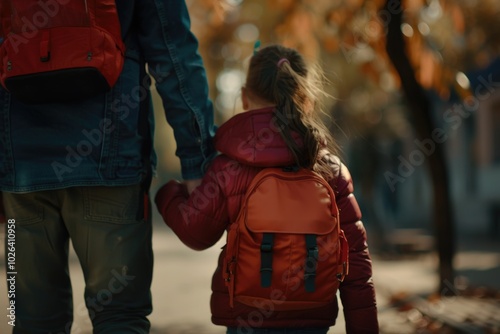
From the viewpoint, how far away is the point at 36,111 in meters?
2.96

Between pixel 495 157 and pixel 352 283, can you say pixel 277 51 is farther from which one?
pixel 495 157

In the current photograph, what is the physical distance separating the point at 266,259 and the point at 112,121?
0.76m

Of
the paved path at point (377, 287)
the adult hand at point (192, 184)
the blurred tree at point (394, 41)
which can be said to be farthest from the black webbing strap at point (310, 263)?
the paved path at point (377, 287)

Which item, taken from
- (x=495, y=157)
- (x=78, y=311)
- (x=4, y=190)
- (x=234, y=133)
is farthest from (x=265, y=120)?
(x=495, y=157)

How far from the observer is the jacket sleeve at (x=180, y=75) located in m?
3.16

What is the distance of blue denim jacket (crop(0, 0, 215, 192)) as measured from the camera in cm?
290

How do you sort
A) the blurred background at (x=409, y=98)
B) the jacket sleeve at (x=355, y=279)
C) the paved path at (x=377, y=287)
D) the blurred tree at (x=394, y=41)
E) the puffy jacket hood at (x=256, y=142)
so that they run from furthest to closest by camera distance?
1. the blurred background at (x=409, y=98)
2. the blurred tree at (x=394, y=41)
3. the paved path at (x=377, y=287)
4. the jacket sleeve at (x=355, y=279)
5. the puffy jacket hood at (x=256, y=142)

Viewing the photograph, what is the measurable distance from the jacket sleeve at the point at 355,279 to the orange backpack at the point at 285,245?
17 cm

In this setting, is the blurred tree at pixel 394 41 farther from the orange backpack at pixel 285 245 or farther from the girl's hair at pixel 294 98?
the orange backpack at pixel 285 245

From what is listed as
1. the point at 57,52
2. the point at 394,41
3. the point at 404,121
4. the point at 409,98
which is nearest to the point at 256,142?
the point at 57,52

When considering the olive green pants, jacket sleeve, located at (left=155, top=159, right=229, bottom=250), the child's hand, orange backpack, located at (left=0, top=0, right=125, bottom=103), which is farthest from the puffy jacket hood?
orange backpack, located at (left=0, top=0, right=125, bottom=103)

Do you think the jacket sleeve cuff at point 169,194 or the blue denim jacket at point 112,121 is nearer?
the blue denim jacket at point 112,121

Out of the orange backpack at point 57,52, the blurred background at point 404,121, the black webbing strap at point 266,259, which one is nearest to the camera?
the orange backpack at point 57,52

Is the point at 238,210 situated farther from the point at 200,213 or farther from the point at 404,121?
the point at 404,121
